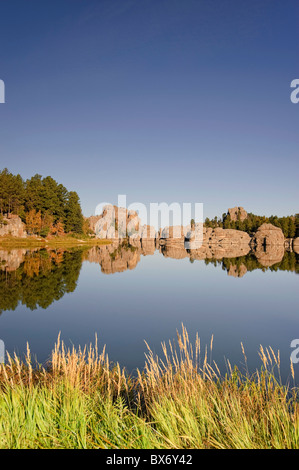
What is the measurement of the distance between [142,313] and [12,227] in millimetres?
74545

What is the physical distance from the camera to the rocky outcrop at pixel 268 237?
102 m

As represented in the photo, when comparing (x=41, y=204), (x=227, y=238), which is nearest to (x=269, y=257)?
(x=227, y=238)

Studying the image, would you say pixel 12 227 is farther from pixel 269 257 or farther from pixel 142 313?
pixel 142 313

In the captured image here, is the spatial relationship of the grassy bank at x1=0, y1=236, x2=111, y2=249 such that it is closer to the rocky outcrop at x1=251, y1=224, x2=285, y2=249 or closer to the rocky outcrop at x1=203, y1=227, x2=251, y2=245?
the rocky outcrop at x1=203, y1=227, x2=251, y2=245

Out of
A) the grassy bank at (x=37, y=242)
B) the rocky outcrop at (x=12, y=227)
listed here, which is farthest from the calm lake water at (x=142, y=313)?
the rocky outcrop at (x=12, y=227)

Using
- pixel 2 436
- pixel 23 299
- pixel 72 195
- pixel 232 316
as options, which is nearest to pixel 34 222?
pixel 72 195

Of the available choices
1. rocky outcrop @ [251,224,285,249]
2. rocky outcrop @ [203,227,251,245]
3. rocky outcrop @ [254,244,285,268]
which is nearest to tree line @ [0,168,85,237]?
rocky outcrop @ [203,227,251,245]

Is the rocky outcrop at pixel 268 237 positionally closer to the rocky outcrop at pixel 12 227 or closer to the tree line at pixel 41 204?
the tree line at pixel 41 204

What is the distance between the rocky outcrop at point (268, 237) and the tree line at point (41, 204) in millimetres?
67037

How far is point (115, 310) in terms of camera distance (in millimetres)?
16891

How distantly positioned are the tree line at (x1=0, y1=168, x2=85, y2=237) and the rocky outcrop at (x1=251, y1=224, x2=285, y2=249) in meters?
67.0

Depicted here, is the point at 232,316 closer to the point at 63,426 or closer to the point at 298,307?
the point at 298,307

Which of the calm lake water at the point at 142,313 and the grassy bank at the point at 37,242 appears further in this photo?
the grassy bank at the point at 37,242

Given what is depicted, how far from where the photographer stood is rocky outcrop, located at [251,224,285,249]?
4011 inches
